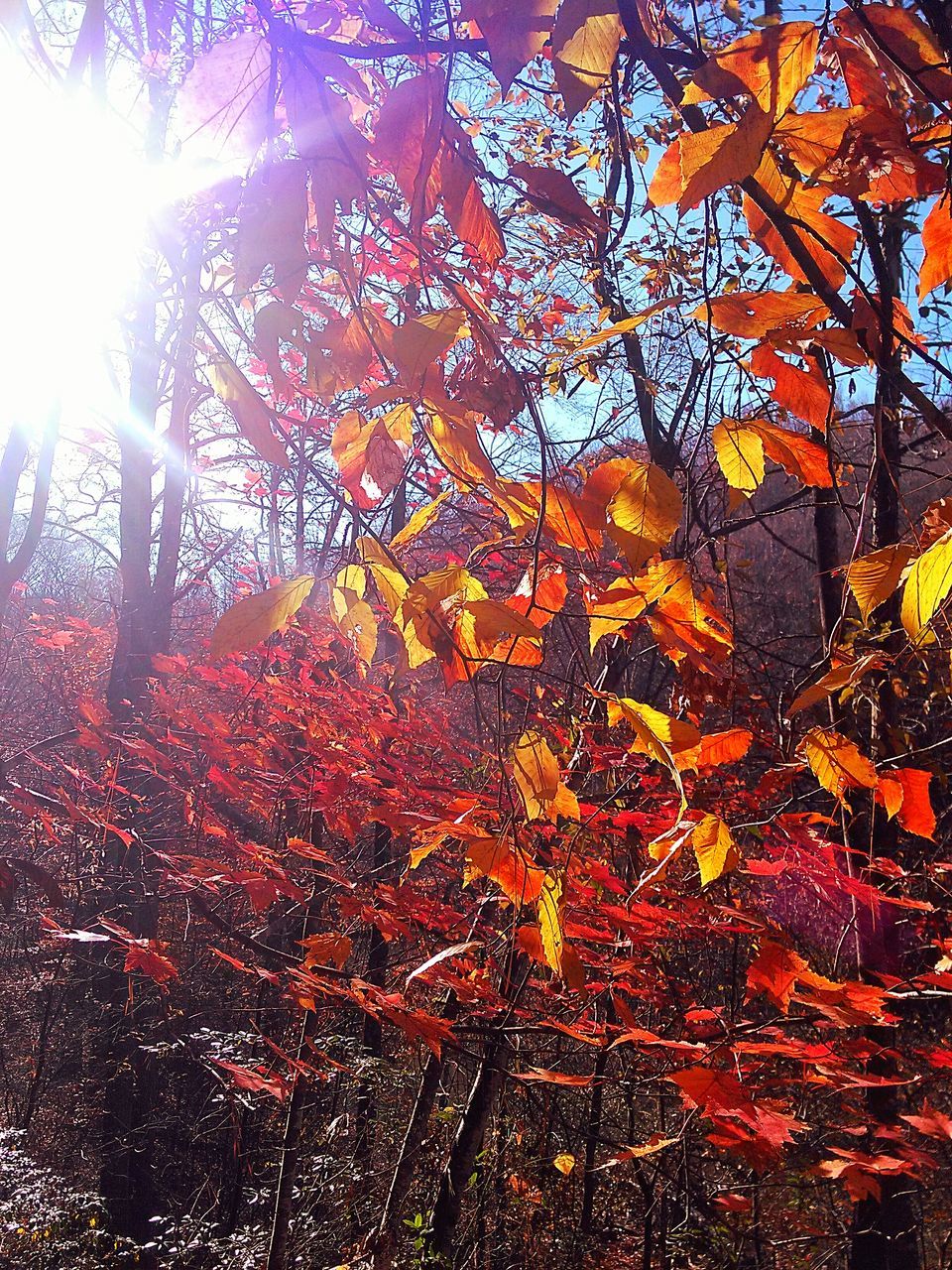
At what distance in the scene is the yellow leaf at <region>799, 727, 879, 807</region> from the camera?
131 cm

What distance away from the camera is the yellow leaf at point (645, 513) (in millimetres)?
750

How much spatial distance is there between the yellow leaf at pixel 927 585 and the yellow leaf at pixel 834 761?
634mm

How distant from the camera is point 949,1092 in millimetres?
5156

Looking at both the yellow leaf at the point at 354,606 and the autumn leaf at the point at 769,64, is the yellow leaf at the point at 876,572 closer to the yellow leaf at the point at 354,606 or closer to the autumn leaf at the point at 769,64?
the autumn leaf at the point at 769,64

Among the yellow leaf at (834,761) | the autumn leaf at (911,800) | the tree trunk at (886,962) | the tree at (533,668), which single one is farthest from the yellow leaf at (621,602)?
the tree trunk at (886,962)

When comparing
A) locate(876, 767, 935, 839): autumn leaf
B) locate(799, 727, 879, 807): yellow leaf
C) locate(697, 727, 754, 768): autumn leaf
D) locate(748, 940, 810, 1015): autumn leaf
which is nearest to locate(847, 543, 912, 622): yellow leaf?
locate(799, 727, 879, 807): yellow leaf

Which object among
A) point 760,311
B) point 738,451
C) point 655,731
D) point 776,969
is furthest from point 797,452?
point 776,969

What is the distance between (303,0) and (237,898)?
17.2ft

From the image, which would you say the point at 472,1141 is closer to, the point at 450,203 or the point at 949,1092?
the point at 450,203

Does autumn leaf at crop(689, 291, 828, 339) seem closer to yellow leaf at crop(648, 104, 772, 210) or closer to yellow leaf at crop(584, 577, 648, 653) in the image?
yellow leaf at crop(648, 104, 772, 210)

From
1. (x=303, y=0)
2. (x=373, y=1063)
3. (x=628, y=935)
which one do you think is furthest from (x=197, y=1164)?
(x=303, y=0)

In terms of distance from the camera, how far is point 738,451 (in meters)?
0.88

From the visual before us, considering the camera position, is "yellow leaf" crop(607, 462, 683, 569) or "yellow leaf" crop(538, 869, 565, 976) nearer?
"yellow leaf" crop(607, 462, 683, 569)

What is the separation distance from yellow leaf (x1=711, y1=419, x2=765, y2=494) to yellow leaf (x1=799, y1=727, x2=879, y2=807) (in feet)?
2.00
